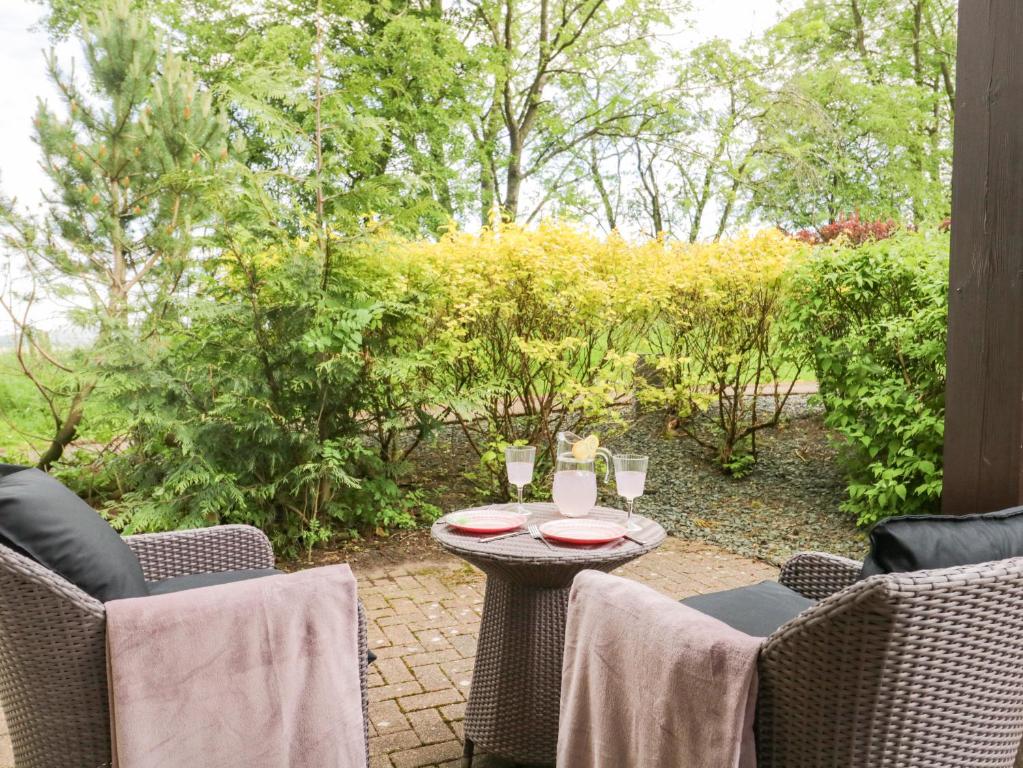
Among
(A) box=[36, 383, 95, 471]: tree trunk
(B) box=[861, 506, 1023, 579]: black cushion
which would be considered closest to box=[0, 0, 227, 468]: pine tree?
(A) box=[36, 383, 95, 471]: tree trunk

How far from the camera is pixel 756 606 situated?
78.5 inches

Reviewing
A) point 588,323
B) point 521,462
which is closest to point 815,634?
point 521,462

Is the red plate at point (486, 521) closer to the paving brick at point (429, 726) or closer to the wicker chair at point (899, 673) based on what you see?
the paving brick at point (429, 726)

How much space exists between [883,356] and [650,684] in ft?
12.4

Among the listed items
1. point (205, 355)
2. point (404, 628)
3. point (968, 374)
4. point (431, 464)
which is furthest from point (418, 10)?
point (968, 374)

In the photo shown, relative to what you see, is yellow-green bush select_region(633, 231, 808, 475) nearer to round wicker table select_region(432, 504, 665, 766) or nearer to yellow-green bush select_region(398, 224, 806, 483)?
yellow-green bush select_region(398, 224, 806, 483)

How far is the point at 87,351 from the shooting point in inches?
174

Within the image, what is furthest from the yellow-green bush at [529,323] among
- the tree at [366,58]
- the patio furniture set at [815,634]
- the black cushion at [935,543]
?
the tree at [366,58]

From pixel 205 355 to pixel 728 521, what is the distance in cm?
333

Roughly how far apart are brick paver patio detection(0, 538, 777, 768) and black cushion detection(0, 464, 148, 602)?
1.02 metres

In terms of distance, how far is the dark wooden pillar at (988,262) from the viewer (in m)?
1.92

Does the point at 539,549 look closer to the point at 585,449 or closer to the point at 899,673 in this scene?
the point at 585,449

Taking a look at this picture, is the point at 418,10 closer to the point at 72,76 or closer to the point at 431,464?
the point at 72,76

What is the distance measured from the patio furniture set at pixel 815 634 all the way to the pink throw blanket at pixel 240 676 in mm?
75
